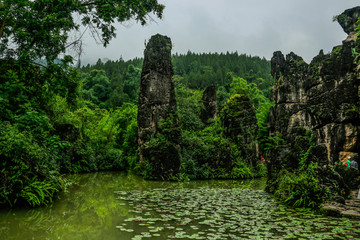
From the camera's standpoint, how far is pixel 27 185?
6250 mm

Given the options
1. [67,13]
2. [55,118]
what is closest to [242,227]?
[67,13]

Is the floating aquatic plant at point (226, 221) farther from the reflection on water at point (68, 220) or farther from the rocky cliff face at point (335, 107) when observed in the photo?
the rocky cliff face at point (335, 107)

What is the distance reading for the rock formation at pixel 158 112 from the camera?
13.7m

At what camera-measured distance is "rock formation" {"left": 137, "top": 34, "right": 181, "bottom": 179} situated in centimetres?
1368

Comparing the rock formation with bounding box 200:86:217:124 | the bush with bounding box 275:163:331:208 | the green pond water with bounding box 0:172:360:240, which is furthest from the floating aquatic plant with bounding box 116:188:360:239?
the rock formation with bounding box 200:86:217:124

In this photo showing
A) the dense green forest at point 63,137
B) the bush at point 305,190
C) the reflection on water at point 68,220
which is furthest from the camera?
the bush at point 305,190

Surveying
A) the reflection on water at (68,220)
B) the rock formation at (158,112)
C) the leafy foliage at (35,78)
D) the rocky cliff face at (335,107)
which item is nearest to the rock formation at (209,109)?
the rock formation at (158,112)

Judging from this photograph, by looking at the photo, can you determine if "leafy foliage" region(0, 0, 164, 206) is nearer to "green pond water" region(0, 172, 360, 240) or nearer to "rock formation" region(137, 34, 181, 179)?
"green pond water" region(0, 172, 360, 240)

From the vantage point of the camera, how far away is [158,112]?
15.3 m

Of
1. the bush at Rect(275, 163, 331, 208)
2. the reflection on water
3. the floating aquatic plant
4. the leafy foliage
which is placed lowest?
the reflection on water

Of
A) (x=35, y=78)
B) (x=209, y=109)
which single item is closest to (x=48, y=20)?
(x=35, y=78)

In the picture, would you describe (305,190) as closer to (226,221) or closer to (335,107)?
(226,221)

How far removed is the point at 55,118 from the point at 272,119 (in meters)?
17.7

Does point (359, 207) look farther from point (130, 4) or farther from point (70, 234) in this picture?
point (130, 4)
